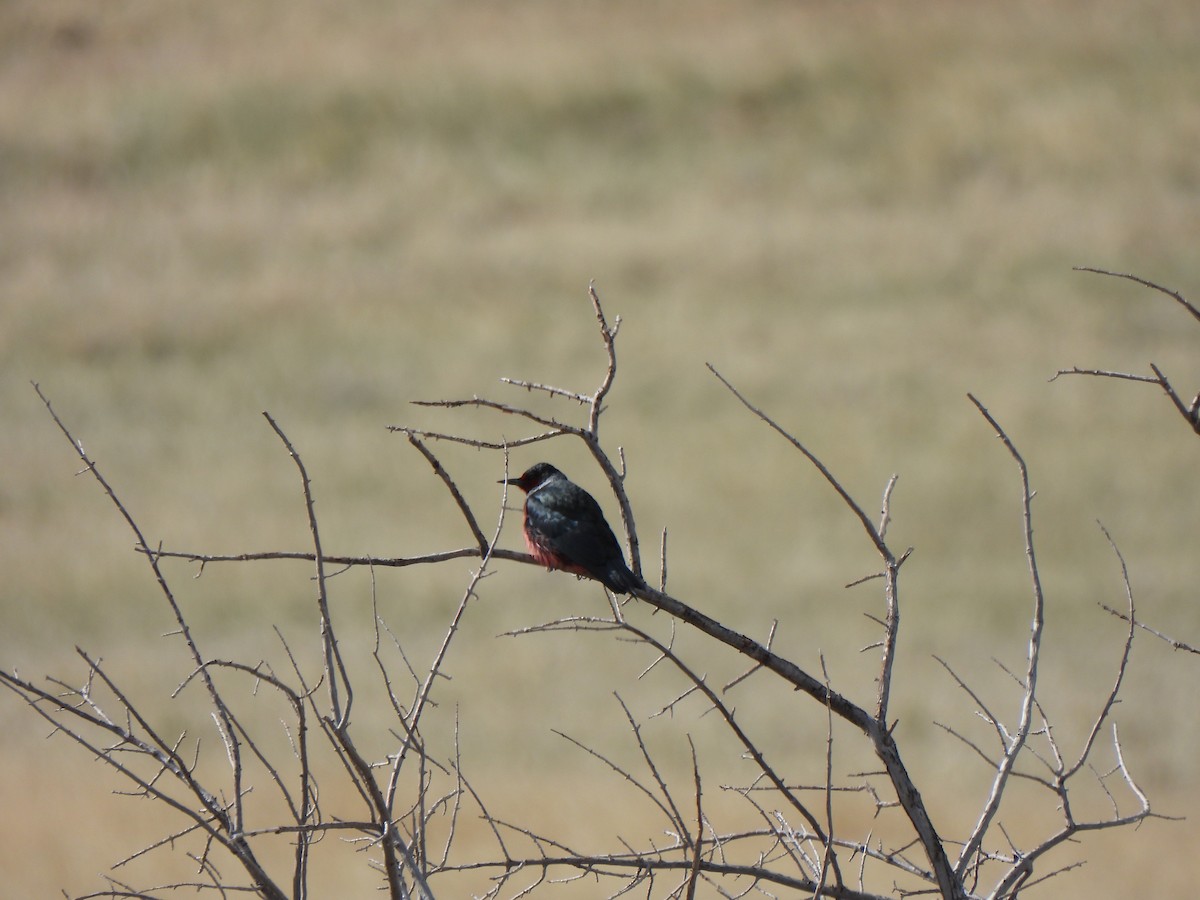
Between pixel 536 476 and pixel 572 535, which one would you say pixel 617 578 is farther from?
pixel 536 476

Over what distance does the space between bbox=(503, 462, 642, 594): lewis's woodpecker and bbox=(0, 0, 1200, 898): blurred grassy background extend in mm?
9860

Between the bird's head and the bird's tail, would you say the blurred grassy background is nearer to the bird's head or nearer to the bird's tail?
the bird's head

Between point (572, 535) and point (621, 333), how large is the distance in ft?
91.0

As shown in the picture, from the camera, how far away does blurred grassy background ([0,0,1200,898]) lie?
77.5 feet

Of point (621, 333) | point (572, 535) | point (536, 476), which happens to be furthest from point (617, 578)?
point (621, 333)

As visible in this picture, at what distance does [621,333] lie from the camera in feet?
111

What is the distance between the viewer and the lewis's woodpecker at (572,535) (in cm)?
623

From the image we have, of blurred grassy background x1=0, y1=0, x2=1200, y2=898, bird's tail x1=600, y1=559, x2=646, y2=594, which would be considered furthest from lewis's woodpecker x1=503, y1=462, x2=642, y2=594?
blurred grassy background x1=0, y1=0, x2=1200, y2=898

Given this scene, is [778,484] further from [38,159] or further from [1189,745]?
[38,159]

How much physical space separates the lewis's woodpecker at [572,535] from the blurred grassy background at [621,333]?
388 inches

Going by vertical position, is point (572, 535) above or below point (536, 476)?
below

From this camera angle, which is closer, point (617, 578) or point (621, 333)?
point (617, 578)

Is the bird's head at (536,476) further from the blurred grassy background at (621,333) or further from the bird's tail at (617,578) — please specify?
the blurred grassy background at (621,333)

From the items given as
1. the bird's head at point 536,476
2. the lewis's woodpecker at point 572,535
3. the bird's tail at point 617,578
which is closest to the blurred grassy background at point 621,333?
the bird's head at point 536,476
